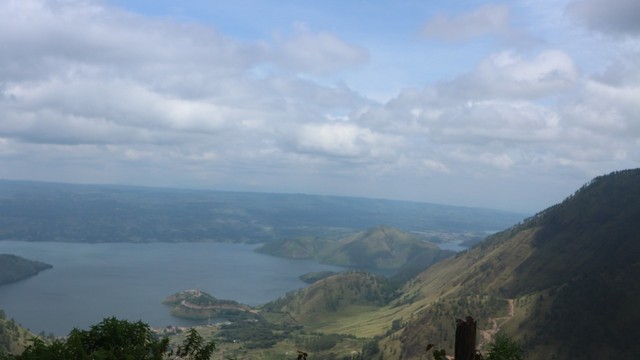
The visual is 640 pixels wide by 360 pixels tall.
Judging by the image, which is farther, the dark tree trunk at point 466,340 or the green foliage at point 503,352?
the green foliage at point 503,352

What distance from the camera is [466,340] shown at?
20.3 m

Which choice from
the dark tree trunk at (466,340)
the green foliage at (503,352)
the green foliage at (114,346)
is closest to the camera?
the dark tree trunk at (466,340)

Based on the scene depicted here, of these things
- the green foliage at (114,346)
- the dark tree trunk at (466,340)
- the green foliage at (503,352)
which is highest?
the dark tree trunk at (466,340)

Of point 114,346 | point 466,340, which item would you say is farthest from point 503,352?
point 114,346

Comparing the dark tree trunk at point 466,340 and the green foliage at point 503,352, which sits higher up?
the dark tree trunk at point 466,340

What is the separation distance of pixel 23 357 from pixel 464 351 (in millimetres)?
29948

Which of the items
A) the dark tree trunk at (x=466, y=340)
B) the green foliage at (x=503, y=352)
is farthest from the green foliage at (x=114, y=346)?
the dark tree trunk at (x=466, y=340)

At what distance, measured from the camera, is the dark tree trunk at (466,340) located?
20156 millimetres

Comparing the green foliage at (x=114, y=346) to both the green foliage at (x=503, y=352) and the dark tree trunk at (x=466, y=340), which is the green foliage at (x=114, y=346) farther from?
the dark tree trunk at (x=466, y=340)

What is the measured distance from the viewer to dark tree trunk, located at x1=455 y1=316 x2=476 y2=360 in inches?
794

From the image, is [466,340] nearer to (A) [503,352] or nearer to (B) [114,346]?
(A) [503,352]

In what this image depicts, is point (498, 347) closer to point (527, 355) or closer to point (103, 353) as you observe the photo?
point (103, 353)

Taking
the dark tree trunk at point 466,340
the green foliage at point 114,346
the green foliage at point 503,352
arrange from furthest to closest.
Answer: the green foliage at point 114,346 → the green foliage at point 503,352 → the dark tree trunk at point 466,340

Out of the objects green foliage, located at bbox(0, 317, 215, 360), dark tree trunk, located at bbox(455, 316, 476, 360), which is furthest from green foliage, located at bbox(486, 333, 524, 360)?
green foliage, located at bbox(0, 317, 215, 360)
